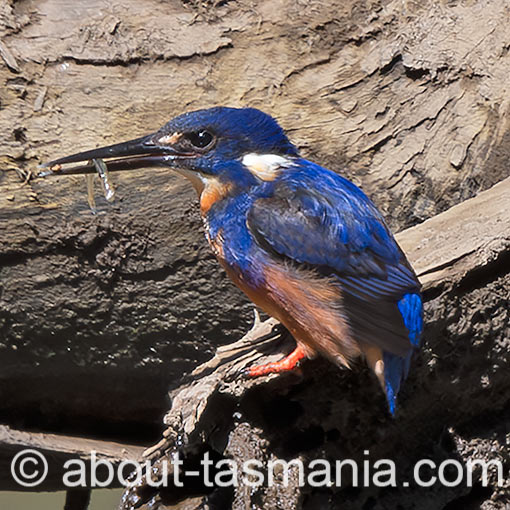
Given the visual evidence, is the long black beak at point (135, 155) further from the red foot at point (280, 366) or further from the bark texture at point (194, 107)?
the red foot at point (280, 366)

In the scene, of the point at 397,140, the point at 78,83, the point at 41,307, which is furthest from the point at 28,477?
the point at 397,140

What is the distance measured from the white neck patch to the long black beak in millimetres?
149

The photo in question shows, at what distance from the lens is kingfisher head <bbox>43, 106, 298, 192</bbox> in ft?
7.87

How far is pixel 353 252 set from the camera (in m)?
2.26

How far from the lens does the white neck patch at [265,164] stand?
241 cm

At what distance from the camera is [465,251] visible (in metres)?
2.31

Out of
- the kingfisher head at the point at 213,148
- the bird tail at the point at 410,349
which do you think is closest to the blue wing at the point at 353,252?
the bird tail at the point at 410,349

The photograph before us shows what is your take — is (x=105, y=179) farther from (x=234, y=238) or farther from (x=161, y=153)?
(x=234, y=238)

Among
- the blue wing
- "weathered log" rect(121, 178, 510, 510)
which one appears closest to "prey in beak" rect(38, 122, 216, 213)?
the blue wing

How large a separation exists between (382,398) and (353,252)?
1.16 feet

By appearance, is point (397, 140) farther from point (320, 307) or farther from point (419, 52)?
point (320, 307)

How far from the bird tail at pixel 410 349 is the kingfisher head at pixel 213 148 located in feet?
1.57

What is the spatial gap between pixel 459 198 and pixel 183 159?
853 mm

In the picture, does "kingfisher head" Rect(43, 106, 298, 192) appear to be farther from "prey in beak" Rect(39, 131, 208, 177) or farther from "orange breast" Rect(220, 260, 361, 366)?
"orange breast" Rect(220, 260, 361, 366)
